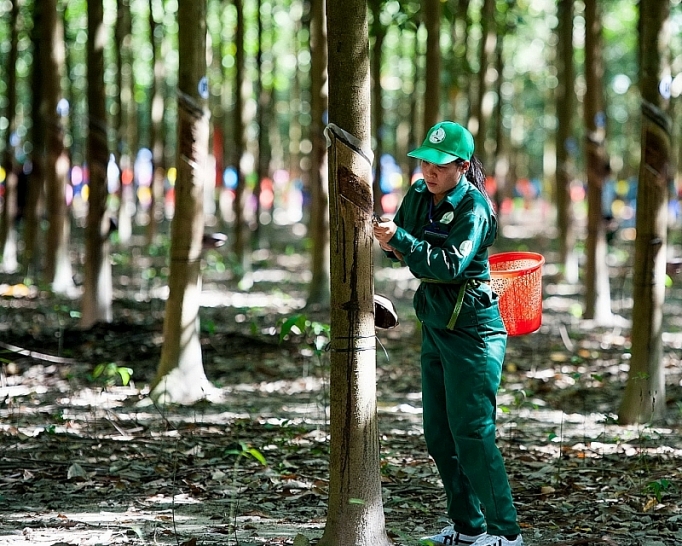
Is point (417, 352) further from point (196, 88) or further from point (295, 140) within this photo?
point (295, 140)

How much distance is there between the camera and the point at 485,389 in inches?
157

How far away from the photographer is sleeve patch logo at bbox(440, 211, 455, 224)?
13.1 feet

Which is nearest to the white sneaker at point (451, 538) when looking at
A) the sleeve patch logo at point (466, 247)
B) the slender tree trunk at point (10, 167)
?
the sleeve patch logo at point (466, 247)

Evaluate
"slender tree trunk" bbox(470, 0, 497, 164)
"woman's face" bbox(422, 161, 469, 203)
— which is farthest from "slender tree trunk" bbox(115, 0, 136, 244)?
Result: "woman's face" bbox(422, 161, 469, 203)

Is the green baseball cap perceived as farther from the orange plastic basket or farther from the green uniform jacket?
the orange plastic basket

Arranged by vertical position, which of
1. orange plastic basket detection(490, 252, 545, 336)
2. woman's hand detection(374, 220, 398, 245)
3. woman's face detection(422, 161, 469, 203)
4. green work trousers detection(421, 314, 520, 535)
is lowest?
green work trousers detection(421, 314, 520, 535)

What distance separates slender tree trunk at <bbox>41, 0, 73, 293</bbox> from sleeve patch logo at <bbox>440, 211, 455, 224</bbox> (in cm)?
801

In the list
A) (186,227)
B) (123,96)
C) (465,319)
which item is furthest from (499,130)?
(465,319)

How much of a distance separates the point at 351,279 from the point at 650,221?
130 inches

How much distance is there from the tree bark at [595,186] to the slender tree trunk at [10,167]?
8.27m

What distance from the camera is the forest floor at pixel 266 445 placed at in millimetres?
4602

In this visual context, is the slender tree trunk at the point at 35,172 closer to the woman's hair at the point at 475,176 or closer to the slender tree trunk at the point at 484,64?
the slender tree trunk at the point at 484,64

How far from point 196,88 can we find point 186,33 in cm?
40

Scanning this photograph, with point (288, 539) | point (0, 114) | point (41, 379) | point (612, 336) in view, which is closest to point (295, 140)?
point (0, 114)
